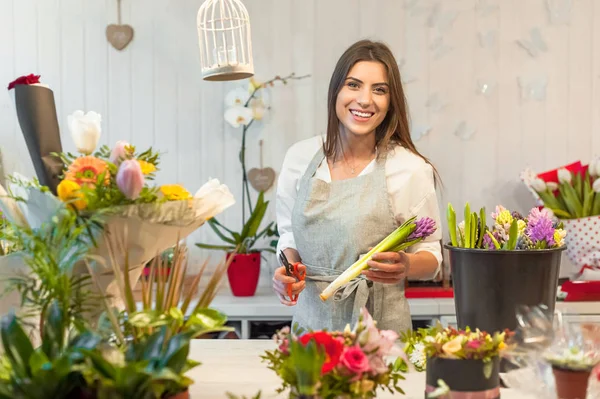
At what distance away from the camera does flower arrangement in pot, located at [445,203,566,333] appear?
1.45 m

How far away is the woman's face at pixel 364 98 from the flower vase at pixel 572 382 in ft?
3.45

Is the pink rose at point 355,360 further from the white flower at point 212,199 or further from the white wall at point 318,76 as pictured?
the white wall at point 318,76

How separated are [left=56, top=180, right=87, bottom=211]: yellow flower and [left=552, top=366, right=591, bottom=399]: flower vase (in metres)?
0.78

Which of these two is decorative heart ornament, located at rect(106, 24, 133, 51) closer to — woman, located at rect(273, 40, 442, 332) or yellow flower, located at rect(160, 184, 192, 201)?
woman, located at rect(273, 40, 442, 332)

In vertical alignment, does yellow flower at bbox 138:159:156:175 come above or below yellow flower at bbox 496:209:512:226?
above

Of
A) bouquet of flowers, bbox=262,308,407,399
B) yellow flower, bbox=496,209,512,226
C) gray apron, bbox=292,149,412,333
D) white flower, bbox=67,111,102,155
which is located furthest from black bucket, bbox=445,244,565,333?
white flower, bbox=67,111,102,155

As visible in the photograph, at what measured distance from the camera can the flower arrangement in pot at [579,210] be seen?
2.83 m

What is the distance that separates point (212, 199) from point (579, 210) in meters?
2.12

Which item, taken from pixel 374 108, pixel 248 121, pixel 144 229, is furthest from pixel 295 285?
pixel 248 121

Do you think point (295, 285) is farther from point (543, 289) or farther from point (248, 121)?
point (248, 121)

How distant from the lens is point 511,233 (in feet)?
4.88

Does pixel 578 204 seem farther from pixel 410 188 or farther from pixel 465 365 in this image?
pixel 465 365

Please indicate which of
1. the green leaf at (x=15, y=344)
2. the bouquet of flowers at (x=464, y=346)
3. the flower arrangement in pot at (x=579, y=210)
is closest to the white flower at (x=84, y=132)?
the green leaf at (x=15, y=344)

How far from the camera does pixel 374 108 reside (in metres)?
2.06
